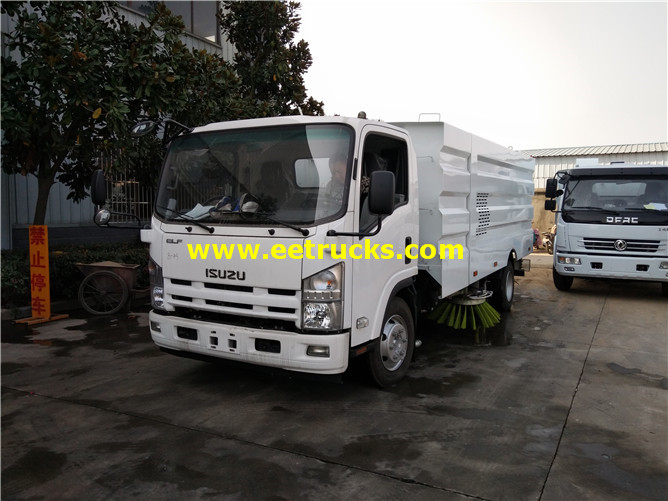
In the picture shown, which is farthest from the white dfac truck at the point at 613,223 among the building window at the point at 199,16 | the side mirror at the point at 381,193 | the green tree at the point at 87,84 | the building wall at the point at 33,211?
the building window at the point at 199,16

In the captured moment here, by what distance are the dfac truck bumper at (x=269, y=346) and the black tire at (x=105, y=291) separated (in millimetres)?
3961

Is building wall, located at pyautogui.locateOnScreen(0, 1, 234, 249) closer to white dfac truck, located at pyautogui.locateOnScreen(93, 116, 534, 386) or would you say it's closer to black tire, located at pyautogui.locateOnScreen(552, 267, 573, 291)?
white dfac truck, located at pyautogui.locateOnScreen(93, 116, 534, 386)

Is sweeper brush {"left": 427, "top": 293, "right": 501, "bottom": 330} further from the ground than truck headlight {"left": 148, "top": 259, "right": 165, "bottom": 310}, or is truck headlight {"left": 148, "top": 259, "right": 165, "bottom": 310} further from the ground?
truck headlight {"left": 148, "top": 259, "right": 165, "bottom": 310}

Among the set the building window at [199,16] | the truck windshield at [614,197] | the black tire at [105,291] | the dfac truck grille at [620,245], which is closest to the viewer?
the black tire at [105,291]

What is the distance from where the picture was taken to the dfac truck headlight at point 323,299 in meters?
3.90

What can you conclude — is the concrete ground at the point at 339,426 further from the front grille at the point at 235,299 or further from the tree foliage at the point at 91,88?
the tree foliage at the point at 91,88

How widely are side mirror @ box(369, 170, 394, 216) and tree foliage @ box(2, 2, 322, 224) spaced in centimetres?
478

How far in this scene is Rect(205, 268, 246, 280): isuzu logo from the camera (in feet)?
13.4

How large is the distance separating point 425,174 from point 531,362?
2.38m

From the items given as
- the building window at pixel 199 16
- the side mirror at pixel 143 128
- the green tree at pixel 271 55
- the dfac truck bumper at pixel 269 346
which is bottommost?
the dfac truck bumper at pixel 269 346

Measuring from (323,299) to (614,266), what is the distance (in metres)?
7.29

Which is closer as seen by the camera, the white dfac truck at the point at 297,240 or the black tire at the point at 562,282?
the white dfac truck at the point at 297,240

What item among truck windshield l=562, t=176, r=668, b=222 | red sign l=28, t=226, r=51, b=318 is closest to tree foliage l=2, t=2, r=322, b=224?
red sign l=28, t=226, r=51, b=318

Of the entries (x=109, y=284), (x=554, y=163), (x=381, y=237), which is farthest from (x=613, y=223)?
(x=554, y=163)
